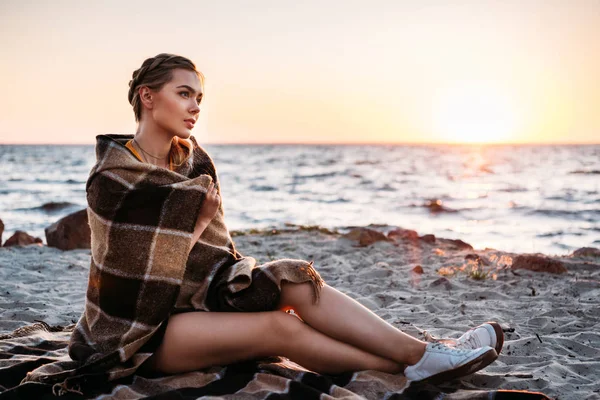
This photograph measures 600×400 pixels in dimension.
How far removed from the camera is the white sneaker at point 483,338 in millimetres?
3229

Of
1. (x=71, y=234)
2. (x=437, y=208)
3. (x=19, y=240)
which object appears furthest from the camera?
(x=437, y=208)

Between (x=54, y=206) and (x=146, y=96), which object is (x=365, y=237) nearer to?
(x=146, y=96)

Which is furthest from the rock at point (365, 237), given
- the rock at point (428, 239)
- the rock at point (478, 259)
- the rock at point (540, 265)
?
the rock at point (540, 265)

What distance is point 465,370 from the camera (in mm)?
2967

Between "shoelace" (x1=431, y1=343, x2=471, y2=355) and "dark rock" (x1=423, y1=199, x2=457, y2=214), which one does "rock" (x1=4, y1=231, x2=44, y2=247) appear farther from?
"dark rock" (x1=423, y1=199, x2=457, y2=214)

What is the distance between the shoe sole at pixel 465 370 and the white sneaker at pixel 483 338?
219 millimetres

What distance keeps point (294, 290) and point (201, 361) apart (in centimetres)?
61

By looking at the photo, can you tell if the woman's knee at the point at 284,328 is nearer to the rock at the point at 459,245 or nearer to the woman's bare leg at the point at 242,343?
the woman's bare leg at the point at 242,343

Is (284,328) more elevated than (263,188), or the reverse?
(284,328)

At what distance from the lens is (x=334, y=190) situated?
75.9ft

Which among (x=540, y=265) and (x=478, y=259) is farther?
(x=478, y=259)

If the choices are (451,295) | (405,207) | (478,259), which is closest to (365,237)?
(478,259)

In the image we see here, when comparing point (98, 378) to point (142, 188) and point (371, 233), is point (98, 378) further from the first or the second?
point (371, 233)

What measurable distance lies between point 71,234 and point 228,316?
18.3 ft
